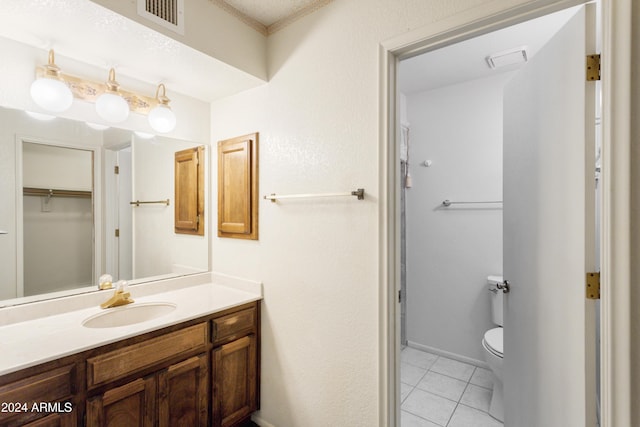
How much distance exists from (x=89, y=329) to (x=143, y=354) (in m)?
0.27

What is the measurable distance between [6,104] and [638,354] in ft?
8.62

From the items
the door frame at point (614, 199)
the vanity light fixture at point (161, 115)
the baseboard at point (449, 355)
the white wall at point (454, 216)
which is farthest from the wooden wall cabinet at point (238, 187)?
the baseboard at point (449, 355)

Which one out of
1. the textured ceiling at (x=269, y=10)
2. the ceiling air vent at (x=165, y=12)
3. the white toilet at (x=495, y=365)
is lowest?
the white toilet at (x=495, y=365)

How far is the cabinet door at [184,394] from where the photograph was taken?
141 cm

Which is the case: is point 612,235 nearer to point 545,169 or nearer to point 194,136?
point 545,169

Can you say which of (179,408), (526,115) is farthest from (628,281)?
(179,408)

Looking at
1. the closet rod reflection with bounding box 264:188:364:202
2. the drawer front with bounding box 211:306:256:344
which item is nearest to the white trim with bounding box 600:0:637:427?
the closet rod reflection with bounding box 264:188:364:202

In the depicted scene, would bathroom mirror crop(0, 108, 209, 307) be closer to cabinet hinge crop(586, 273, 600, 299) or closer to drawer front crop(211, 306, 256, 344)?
drawer front crop(211, 306, 256, 344)

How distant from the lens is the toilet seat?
204 cm

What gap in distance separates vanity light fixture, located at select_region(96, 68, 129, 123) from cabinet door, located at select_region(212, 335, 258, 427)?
1435 mm

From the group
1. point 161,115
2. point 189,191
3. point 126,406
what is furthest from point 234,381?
point 161,115

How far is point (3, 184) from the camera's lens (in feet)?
4.64

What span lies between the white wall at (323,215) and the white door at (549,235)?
1.61 feet

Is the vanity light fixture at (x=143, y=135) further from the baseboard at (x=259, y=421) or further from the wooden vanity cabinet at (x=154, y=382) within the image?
the baseboard at (x=259, y=421)
